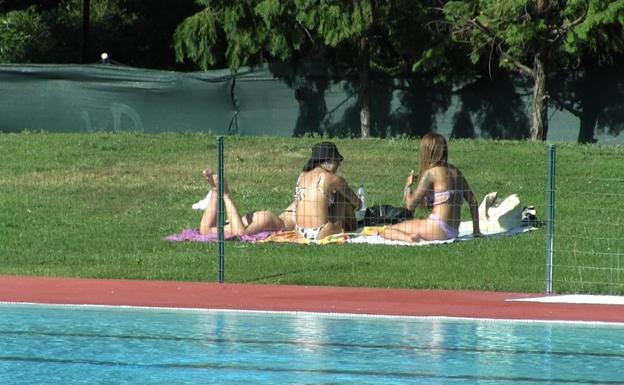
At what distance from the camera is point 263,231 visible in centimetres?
1430

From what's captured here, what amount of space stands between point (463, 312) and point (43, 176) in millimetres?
10144

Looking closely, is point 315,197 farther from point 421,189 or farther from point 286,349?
point 286,349

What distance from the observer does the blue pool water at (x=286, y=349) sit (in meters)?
8.30

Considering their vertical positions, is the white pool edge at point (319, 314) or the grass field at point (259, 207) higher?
the grass field at point (259, 207)

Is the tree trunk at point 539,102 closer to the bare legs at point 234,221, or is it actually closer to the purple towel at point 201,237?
the bare legs at point 234,221

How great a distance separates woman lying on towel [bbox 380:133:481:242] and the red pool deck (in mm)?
2048

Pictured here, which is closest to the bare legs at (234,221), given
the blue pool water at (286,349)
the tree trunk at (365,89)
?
the blue pool water at (286,349)

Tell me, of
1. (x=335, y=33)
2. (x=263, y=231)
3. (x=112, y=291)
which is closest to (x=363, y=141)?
(x=335, y=33)

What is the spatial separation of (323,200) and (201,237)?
1.45 meters

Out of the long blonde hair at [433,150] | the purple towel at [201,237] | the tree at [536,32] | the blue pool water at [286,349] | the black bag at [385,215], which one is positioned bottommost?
the blue pool water at [286,349]

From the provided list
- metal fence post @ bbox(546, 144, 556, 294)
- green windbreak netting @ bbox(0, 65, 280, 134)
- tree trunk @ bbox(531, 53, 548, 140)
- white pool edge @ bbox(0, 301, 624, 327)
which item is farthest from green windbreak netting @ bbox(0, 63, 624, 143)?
white pool edge @ bbox(0, 301, 624, 327)

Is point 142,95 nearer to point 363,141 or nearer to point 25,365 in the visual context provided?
point 363,141

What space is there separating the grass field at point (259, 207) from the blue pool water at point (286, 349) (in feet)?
6.01

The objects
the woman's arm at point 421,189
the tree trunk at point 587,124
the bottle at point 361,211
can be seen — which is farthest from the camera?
the tree trunk at point 587,124
